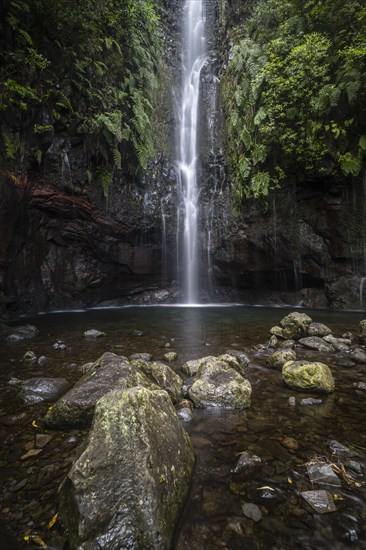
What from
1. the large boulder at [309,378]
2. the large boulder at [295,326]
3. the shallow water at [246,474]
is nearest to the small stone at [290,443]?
the shallow water at [246,474]

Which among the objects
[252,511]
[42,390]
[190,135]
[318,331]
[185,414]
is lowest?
[252,511]

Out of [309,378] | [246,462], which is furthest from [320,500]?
[309,378]

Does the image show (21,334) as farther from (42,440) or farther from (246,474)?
(246,474)

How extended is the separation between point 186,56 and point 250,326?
66.7ft

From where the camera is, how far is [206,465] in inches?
102

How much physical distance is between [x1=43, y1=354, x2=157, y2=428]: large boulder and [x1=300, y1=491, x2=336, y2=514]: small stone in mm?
1868

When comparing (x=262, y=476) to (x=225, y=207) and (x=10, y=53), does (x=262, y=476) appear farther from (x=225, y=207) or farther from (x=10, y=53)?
(x=225, y=207)

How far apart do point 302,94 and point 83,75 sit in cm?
922

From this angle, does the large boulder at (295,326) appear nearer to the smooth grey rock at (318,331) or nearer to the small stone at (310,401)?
the smooth grey rock at (318,331)

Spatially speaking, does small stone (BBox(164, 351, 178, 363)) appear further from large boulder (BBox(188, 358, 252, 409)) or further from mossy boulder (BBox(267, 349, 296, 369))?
mossy boulder (BBox(267, 349, 296, 369))

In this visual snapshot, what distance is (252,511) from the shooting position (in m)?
2.07

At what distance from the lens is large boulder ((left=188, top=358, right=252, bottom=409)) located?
365 centimetres

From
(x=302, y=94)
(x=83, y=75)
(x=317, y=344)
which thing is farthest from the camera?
(x=83, y=75)

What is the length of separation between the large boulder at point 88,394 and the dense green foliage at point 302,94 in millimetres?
11764
